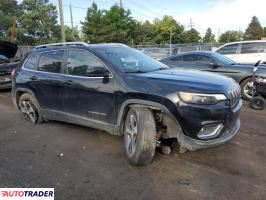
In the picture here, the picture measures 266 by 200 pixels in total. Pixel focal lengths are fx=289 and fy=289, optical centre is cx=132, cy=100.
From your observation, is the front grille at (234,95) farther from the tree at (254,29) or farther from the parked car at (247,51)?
the tree at (254,29)

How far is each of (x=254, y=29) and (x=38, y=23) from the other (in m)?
56.3

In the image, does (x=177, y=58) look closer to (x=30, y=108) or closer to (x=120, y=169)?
(x=30, y=108)

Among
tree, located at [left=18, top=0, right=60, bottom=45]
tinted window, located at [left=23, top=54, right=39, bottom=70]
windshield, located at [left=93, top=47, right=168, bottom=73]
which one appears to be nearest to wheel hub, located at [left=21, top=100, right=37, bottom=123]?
tinted window, located at [left=23, top=54, right=39, bottom=70]

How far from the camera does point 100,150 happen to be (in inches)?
176

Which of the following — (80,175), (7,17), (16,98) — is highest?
(7,17)

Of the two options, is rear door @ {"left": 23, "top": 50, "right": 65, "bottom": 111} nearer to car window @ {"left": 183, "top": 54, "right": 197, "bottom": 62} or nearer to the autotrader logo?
the autotrader logo

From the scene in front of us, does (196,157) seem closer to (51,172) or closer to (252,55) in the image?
(51,172)

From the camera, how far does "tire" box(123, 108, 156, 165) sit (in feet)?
12.2

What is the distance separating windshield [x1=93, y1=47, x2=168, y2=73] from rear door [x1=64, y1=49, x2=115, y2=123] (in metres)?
0.19

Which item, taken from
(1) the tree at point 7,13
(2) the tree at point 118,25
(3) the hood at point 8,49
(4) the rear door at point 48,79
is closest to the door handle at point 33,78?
(4) the rear door at point 48,79

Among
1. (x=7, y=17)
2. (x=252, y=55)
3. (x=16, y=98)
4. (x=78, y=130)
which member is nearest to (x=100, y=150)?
(x=78, y=130)

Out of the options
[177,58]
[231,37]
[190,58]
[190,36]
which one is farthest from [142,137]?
[231,37]

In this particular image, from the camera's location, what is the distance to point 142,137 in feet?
12.2

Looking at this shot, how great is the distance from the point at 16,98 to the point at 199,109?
14.1ft
